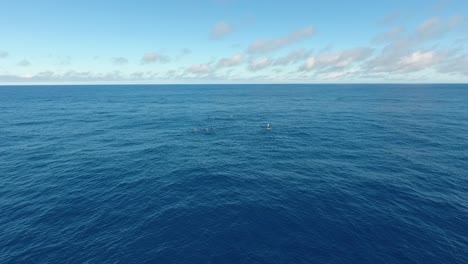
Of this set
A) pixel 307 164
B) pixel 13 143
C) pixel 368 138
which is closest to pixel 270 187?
pixel 307 164

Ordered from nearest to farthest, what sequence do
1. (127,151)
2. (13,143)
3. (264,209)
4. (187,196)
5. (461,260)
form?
(461,260), (264,209), (187,196), (127,151), (13,143)

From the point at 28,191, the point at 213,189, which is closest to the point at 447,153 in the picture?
the point at 213,189

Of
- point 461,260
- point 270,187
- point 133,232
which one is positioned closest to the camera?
point 461,260

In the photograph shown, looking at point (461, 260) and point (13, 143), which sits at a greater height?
point (13, 143)

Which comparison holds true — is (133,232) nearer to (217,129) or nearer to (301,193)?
(301,193)

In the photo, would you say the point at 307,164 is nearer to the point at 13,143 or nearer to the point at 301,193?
the point at 301,193

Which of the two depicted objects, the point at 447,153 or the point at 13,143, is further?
the point at 13,143
